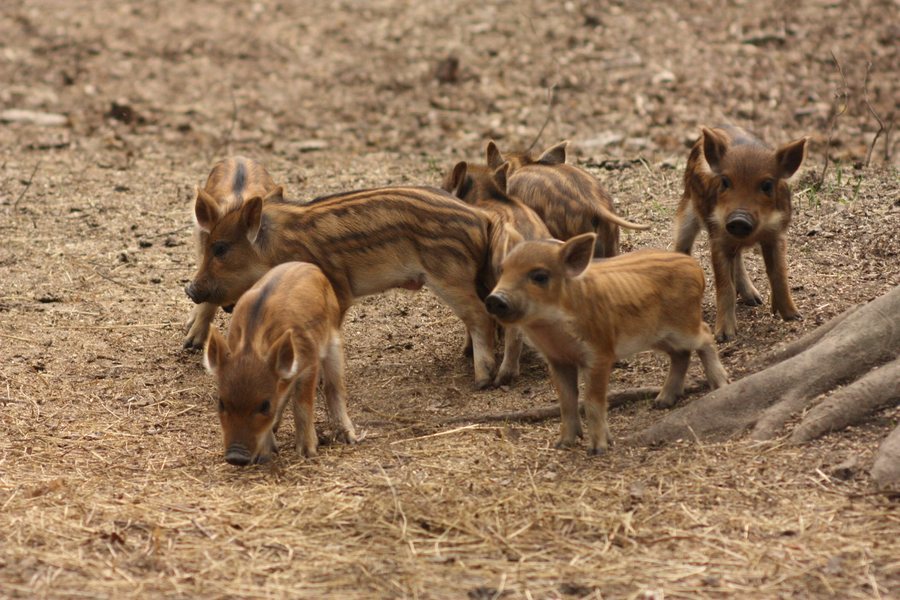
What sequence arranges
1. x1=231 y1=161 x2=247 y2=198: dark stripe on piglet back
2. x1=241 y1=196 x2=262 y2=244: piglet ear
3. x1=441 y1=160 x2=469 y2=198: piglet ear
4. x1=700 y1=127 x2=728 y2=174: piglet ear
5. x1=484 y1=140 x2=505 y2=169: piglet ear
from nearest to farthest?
x1=700 y1=127 x2=728 y2=174: piglet ear, x1=241 y1=196 x2=262 y2=244: piglet ear, x1=441 y1=160 x2=469 y2=198: piglet ear, x1=484 y1=140 x2=505 y2=169: piglet ear, x1=231 y1=161 x2=247 y2=198: dark stripe on piglet back

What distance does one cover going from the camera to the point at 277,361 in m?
5.74

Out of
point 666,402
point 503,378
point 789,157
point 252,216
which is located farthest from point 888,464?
point 252,216

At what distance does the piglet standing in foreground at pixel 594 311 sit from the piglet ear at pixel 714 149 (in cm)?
105

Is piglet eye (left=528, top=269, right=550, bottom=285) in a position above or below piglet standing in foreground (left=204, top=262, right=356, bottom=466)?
above

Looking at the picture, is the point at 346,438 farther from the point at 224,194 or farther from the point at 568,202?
the point at 224,194

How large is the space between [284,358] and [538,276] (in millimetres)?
1230

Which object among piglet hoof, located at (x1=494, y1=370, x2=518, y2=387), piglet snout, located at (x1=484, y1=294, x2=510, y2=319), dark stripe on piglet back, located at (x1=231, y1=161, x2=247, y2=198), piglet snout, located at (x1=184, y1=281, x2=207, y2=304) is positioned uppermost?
piglet snout, located at (x1=484, y1=294, x2=510, y2=319)

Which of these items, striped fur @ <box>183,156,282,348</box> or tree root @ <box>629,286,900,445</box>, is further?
striped fur @ <box>183,156,282,348</box>

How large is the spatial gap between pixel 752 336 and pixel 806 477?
1.81m

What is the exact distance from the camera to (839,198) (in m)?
8.37

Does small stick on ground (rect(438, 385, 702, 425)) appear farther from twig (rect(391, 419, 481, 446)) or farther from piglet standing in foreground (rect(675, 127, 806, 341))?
piglet standing in foreground (rect(675, 127, 806, 341))

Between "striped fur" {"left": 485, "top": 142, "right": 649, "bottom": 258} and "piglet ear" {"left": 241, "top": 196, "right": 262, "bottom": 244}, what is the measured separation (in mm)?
1481

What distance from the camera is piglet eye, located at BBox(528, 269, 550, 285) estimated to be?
18.3 feet

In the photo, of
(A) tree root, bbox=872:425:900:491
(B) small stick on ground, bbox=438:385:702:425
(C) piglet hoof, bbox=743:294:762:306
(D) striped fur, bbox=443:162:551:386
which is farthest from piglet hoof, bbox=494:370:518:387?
(A) tree root, bbox=872:425:900:491
